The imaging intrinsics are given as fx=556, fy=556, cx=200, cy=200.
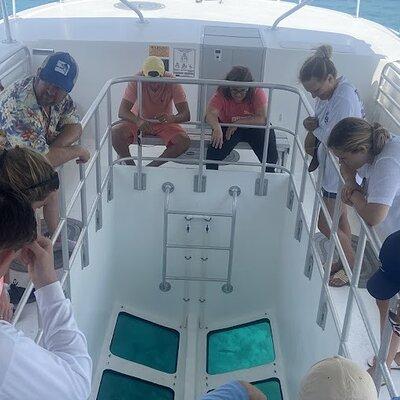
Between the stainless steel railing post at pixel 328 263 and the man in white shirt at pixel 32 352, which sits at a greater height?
the man in white shirt at pixel 32 352

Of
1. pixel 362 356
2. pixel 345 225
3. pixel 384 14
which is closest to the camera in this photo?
pixel 362 356

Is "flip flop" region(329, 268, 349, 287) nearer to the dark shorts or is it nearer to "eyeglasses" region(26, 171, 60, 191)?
the dark shorts

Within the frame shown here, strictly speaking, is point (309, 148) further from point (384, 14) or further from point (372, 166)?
point (384, 14)

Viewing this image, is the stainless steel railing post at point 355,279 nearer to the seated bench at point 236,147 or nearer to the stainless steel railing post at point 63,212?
the stainless steel railing post at point 63,212

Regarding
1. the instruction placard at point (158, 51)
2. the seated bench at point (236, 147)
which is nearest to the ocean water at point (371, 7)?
the instruction placard at point (158, 51)

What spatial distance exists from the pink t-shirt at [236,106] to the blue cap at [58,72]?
4.61 feet

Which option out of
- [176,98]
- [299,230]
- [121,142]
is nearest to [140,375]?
A: [299,230]

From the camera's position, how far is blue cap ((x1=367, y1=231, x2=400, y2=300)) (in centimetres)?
141

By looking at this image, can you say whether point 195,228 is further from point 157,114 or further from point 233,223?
point 157,114

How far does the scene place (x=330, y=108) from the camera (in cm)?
291

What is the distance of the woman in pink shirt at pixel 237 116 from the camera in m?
3.73

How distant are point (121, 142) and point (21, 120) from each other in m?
1.41

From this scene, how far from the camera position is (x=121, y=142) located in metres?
3.96

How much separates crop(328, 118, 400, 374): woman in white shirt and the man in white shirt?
A: 1.13m
